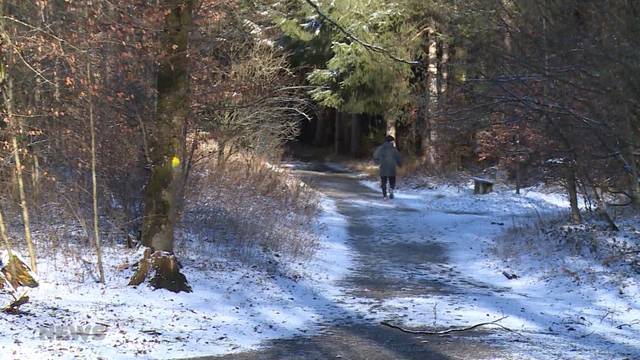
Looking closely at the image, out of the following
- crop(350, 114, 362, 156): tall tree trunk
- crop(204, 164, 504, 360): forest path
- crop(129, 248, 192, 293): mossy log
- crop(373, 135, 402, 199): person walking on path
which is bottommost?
crop(204, 164, 504, 360): forest path

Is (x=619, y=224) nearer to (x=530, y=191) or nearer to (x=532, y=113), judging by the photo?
(x=532, y=113)

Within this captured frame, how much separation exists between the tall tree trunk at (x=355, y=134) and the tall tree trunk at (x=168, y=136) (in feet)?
97.9

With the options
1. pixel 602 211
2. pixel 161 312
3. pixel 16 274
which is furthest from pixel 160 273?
pixel 602 211

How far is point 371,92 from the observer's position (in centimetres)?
2886

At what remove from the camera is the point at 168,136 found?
876 centimetres

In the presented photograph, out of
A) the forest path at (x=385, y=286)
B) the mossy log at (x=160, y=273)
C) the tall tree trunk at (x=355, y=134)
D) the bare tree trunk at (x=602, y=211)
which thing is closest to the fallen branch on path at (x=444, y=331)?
the forest path at (x=385, y=286)

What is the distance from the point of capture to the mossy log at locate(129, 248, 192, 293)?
8406mm

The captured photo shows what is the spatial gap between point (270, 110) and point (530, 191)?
350 inches

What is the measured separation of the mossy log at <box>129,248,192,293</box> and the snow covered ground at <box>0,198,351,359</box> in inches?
4.8

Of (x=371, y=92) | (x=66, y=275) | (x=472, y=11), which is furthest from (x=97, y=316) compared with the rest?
(x=371, y=92)

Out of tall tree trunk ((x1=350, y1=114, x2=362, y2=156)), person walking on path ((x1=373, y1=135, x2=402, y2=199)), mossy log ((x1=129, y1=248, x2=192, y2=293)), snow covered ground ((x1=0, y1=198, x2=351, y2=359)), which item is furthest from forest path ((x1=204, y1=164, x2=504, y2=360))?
tall tree trunk ((x1=350, y1=114, x2=362, y2=156))

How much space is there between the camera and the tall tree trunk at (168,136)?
866 cm

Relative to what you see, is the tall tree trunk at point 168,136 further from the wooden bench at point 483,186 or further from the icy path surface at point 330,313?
the wooden bench at point 483,186

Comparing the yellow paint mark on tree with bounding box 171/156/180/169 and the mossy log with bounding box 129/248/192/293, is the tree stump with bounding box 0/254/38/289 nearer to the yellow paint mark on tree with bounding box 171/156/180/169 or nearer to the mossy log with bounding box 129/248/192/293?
the mossy log with bounding box 129/248/192/293
